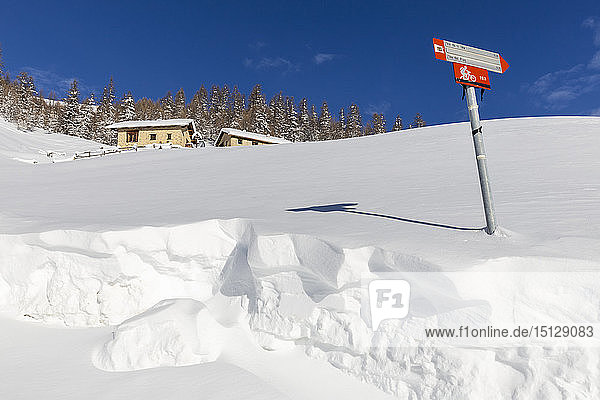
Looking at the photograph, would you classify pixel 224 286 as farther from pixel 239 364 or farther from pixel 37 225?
pixel 37 225

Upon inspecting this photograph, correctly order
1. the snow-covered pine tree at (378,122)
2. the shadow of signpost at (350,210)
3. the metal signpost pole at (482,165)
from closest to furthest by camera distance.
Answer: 1. the metal signpost pole at (482,165)
2. the shadow of signpost at (350,210)
3. the snow-covered pine tree at (378,122)

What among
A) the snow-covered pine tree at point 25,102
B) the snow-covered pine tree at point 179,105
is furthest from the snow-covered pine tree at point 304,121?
the snow-covered pine tree at point 25,102

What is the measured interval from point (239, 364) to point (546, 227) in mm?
4078

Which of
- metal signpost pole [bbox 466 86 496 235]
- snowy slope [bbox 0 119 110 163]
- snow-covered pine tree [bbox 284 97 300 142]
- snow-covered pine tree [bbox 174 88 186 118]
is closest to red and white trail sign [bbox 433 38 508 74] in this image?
metal signpost pole [bbox 466 86 496 235]

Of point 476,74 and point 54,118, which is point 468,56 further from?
point 54,118

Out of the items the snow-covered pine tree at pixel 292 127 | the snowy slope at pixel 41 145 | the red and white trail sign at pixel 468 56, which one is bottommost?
the red and white trail sign at pixel 468 56

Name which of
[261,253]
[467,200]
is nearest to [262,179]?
[467,200]

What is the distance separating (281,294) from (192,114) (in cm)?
8095

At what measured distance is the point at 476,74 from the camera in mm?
4457

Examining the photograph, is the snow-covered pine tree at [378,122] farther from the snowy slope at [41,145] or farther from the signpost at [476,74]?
the signpost at [476,74]

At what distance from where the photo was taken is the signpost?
427cm

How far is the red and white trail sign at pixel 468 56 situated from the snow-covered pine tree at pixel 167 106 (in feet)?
262

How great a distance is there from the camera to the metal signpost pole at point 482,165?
425 centimetres

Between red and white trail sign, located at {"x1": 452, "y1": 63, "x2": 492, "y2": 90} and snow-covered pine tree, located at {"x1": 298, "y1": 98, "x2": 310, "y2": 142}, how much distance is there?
6547 cm
